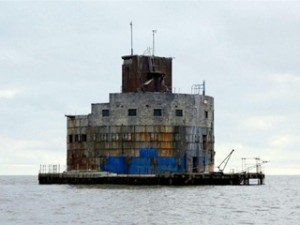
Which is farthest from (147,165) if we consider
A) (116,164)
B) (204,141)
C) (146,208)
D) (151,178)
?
(146,208)

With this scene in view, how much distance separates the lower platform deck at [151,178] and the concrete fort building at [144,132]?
2.69 meters

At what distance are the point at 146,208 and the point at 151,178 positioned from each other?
99.9ft

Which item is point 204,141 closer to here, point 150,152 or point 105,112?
point 150,152

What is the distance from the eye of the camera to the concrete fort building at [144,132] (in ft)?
330

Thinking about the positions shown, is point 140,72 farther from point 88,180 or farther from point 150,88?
point 88,180

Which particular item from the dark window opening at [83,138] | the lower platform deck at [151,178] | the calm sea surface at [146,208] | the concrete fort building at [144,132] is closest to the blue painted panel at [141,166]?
the concrete fort building at [144,132]

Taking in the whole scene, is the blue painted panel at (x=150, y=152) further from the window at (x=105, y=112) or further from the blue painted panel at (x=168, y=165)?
the window at (x=105, y=112)

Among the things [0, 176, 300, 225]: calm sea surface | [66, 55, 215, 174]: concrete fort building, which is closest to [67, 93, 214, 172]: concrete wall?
[66, 55, 215, 174]: concrete fort building

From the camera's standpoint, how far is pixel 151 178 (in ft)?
315

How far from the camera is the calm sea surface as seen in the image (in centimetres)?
5712

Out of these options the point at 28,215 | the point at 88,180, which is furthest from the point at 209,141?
the point at 28,215

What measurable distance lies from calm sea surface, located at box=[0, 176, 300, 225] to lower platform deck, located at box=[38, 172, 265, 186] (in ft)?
15.3

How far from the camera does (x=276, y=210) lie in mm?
69250

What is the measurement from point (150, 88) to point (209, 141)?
397 inches
